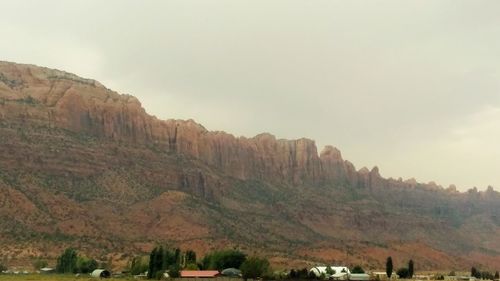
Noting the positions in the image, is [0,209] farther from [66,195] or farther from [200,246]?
[200,246]

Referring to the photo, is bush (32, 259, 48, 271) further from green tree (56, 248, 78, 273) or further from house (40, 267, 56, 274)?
green tree (56, 248, 78, 273)

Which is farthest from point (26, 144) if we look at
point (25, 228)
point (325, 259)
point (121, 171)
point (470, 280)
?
point (470, 280)

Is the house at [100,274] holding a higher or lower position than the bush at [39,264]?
lower

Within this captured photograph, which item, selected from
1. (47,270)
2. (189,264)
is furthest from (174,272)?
(47,270)

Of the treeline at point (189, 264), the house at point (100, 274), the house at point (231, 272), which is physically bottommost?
the house at point (100, 274)

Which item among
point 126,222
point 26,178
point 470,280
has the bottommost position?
point 470,280

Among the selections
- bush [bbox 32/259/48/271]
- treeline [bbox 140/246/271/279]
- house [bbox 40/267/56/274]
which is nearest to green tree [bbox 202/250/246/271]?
treeline [bbox 140/246/271/279]

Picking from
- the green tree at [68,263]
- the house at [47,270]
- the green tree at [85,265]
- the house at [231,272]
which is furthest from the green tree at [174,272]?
the house at [47,270]

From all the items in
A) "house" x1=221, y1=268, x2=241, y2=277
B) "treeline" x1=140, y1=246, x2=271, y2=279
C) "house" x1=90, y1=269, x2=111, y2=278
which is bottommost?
"house" x1=90, y1=269, x2=111, y2=278

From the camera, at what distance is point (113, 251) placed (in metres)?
154

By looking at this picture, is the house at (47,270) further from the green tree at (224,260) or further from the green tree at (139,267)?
the green tree at (224,260)

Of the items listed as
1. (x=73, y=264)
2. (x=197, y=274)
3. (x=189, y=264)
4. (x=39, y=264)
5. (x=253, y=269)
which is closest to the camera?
(x=253, y=269)

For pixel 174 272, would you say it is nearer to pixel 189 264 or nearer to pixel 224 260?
pixel 189 264

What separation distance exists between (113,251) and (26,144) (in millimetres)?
51788
